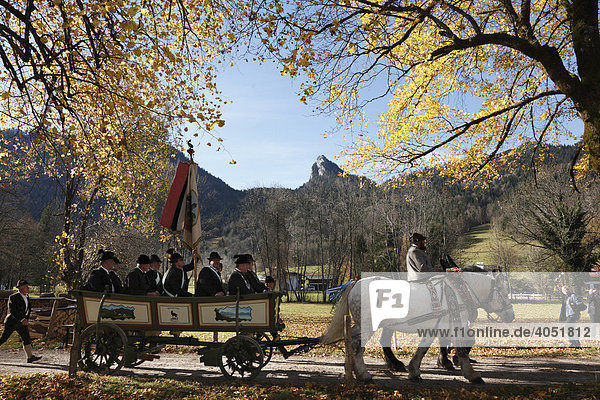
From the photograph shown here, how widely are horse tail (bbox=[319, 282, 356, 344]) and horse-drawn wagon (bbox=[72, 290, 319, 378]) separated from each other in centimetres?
29

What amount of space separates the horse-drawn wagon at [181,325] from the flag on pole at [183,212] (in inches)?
82.4

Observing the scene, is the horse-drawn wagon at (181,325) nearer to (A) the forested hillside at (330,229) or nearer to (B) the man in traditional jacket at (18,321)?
(B) the man in traditional jacket at (18,321)

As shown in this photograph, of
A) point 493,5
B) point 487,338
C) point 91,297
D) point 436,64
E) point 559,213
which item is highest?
point 493,5

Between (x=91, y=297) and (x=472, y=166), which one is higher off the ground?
(x=472, y=166)

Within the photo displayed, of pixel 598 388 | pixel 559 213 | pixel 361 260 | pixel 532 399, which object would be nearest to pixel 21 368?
pixel 532 399

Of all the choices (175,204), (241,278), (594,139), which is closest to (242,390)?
(241,278)

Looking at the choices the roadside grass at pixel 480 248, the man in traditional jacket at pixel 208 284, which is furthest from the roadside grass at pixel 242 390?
the roadside grass at pixel 480 248

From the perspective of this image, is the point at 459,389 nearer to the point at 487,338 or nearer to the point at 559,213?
the point at 487,338

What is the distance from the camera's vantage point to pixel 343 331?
7.84 m

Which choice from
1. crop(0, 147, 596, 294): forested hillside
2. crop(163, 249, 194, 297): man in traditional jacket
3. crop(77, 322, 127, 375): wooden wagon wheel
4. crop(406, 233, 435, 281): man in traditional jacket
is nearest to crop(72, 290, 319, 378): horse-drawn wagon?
crop(77, 322, 127, 375): wooden wagon wheel

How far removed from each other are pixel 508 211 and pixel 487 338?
32.0 m

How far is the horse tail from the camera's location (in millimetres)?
7840

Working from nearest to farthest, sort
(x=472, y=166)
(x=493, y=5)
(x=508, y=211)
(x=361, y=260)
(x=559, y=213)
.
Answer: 1. (x=493, y=5)
2. (x=472, y=166)
3. (x=559, y=213)
4. (x=508, y=211)
5. (x=361, y=260)
